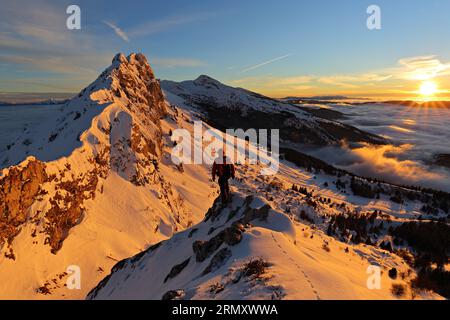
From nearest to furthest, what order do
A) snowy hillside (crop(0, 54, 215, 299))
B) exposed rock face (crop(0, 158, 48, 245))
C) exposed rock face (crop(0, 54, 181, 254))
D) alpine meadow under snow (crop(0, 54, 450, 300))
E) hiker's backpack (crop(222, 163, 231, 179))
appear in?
alpine meadow under snow (crop(0, 54, 450, 300)), hiker's backpack (crop(222, 163, 231, 179)), exposed rock face (crop(0, 158, 48, 245)), snowy hillside (crop(0, 54, 215, 299)), exposed rock face (crop(0, 54, 181, 254))

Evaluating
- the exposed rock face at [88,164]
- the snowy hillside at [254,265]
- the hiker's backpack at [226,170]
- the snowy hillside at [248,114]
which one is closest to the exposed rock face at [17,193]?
the exposed rock face at [88,164]

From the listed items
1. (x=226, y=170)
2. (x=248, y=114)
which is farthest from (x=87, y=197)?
(x=248, y=114)

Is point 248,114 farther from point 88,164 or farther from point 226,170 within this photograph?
point 226,170

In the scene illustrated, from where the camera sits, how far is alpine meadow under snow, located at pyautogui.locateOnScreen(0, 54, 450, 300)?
674 centimetres

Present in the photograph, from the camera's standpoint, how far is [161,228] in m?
19.0

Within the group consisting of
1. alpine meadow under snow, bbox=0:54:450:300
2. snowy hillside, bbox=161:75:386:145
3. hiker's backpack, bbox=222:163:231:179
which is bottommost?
alpine meadow under snow, bbox=0:54:450:300

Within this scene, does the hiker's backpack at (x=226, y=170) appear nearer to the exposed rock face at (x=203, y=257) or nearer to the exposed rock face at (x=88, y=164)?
the exposed rock face at (x=203, y=257)

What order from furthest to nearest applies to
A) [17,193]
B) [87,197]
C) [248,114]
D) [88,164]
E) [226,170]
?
[248,114] → [88,164] → [87,197] → [17,193] → [226,170]

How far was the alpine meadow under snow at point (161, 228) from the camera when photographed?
22.1 feet

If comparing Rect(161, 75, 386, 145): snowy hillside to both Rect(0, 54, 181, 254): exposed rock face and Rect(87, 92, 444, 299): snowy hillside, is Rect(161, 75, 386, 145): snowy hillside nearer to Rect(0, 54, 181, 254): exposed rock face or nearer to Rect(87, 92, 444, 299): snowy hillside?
Rect(0, 54, 181, 254): exposed rock face

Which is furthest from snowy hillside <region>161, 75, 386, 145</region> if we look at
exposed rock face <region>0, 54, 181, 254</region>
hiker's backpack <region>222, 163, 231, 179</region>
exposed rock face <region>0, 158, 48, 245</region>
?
hiker's backpack <region>222, 163, 231, 179</region>

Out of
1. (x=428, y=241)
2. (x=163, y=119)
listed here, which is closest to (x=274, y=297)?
(x=428, y=241)

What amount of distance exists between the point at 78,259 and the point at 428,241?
2104cm
